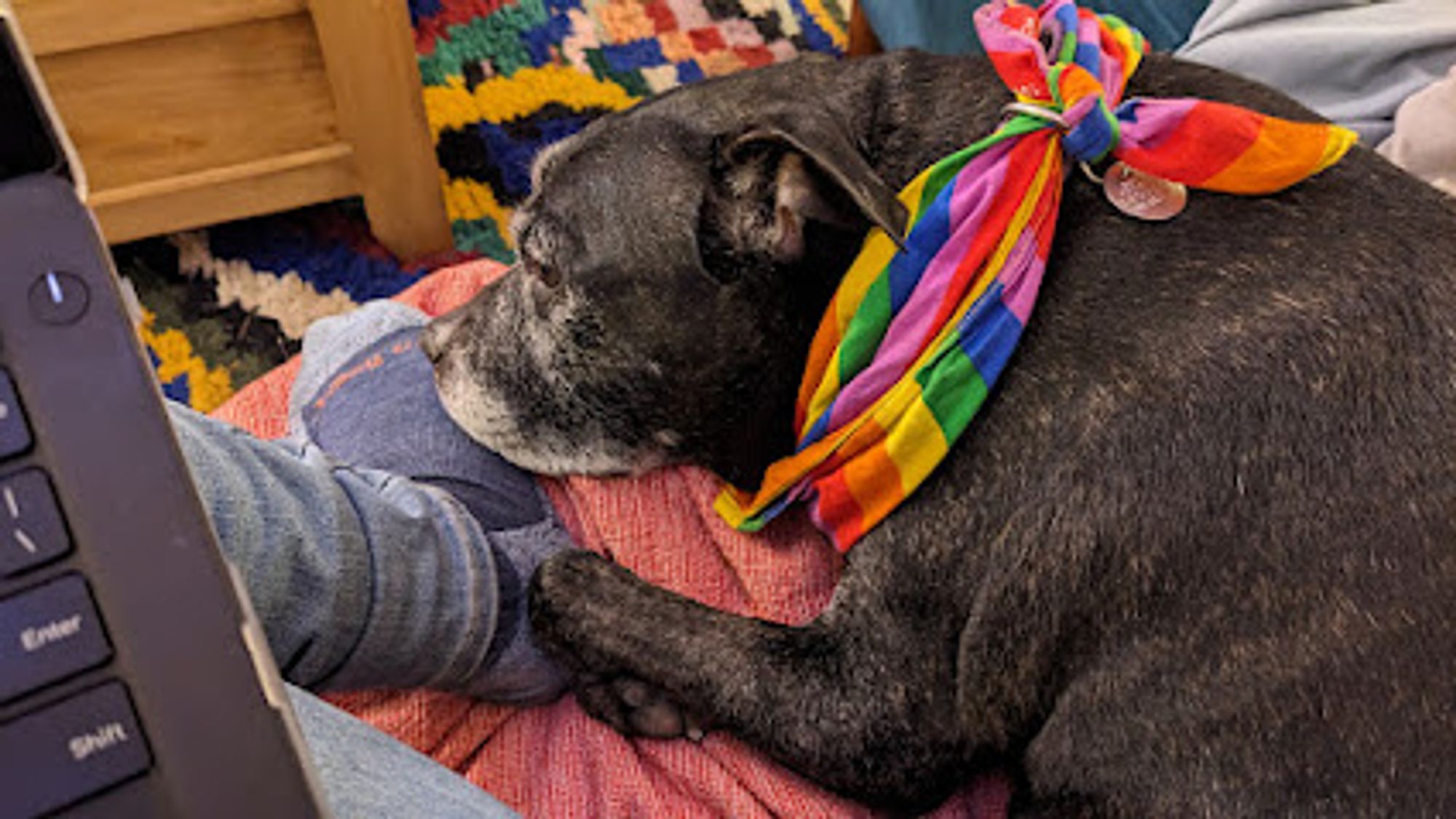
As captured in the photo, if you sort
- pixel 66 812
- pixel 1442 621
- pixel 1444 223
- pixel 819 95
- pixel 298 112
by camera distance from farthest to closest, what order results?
pixel 298 112 → pixel 819 95 → pixel 1444 223 → pixel 1442 621 → pixel 66 812

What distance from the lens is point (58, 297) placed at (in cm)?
67

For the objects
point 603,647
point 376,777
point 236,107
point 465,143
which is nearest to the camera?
point 376,777

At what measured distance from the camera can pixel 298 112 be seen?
228 cm

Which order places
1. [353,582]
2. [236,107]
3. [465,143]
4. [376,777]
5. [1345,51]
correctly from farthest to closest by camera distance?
[465,143] → [236,107] → [1345,51] → [353,582] → [376,777]

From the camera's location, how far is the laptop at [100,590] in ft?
2.04

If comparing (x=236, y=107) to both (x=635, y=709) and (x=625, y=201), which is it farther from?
(x=635, y=709)

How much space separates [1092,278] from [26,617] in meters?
1.05

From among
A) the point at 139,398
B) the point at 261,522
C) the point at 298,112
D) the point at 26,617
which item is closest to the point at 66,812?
the point at 26,617

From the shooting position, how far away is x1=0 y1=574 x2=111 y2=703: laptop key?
24.4 inches

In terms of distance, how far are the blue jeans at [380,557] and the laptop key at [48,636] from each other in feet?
0.87

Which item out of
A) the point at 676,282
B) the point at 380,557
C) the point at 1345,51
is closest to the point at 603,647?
the point at 380,557

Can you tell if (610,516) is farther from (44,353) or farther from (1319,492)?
(44,353)

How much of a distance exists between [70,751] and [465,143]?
2262 millimetres

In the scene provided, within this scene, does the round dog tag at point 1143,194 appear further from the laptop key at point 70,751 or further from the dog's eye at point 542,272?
the laptop key at point 70,751
